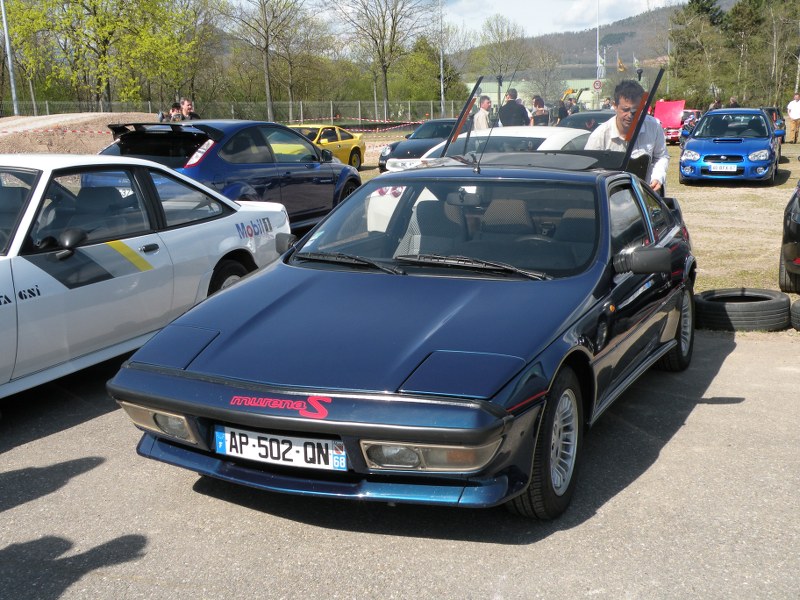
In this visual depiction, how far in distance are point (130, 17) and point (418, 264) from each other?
38975mm

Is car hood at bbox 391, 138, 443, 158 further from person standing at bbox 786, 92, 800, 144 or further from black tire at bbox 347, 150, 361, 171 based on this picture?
person standing at bbox 786, 92, 800, 144

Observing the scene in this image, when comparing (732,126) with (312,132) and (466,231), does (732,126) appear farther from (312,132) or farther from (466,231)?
(466,231)

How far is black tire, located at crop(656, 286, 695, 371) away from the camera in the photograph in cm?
580

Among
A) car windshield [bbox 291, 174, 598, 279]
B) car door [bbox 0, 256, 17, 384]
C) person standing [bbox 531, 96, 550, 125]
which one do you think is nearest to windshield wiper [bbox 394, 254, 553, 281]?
car windshield [bbox 291, 174, 598, 279]

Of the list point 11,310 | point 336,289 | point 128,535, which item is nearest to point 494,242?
point 336,289

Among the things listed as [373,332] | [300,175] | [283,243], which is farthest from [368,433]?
[300,175]

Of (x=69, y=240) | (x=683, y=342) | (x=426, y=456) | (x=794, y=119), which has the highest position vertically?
(x=794, y=119)

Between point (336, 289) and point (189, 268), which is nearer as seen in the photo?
point (336, 289)

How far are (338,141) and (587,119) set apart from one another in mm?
15759

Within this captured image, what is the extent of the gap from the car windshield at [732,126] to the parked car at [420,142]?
5.46 metres

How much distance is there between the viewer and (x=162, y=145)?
30.3 ft

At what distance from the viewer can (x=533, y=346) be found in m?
3.51

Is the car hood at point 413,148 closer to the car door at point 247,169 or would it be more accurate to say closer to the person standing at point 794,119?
the car door at point 247,169

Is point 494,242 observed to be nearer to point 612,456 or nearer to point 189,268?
point 612,456
